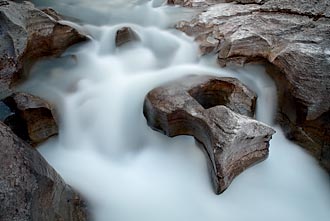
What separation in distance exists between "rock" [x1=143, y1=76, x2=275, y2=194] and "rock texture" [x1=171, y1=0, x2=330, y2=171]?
0.46 m

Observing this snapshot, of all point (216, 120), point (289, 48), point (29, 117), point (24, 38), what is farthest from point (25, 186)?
point (289, 48)

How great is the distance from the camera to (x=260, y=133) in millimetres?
2775

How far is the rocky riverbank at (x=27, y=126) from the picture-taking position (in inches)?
73.0

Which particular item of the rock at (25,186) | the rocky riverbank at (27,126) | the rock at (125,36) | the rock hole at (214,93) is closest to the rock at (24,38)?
the rocky riverbank at (27,126)

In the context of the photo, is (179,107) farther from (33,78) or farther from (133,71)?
(33,78)

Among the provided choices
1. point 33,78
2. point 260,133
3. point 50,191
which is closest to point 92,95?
point 33,78

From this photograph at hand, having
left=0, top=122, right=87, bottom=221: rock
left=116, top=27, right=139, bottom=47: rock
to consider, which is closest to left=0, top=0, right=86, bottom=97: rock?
left=116, top=27, right=139, bottom=47: rock

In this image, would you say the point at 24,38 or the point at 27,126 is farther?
the point at 24,38

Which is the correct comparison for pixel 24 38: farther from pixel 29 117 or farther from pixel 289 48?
pixel 289 48

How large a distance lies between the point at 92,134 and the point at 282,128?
2075 millimetres

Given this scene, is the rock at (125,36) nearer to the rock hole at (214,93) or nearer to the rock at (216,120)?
the rock at (216,120)

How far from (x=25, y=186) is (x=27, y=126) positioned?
3.98 ft

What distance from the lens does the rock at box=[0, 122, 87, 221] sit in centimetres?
179

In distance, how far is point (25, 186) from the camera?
73.5 inches
